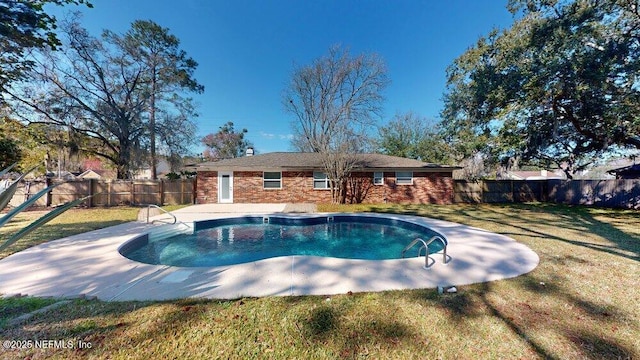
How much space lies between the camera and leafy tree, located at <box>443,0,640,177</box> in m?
8.54

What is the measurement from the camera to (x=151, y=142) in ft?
51.6

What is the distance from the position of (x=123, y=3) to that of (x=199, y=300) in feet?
47.2

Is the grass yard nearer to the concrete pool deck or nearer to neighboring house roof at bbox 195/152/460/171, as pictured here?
the concrete pool deck

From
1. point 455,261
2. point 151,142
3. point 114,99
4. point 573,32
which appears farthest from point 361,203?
point 114,99

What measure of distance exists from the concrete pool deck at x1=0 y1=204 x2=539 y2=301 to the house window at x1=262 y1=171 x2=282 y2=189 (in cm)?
904

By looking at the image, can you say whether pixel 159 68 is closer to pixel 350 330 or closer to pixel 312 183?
pixel 312 183

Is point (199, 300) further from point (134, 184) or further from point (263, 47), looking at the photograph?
point (263, 47)

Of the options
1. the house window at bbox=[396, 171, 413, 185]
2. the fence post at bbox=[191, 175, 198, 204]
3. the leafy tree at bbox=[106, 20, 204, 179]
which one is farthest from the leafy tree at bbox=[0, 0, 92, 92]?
the house window at bbox=[396, 171, 413, 185]

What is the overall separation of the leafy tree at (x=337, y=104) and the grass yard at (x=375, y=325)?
10.5 meters

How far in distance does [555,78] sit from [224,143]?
119 feet

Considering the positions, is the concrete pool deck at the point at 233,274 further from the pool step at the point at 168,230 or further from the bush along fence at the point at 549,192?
the bush along fence at the point at 549,192

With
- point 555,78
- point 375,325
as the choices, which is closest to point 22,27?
point 375,325

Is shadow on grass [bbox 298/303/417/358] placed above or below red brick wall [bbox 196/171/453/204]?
below

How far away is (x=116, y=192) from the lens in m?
12.3
